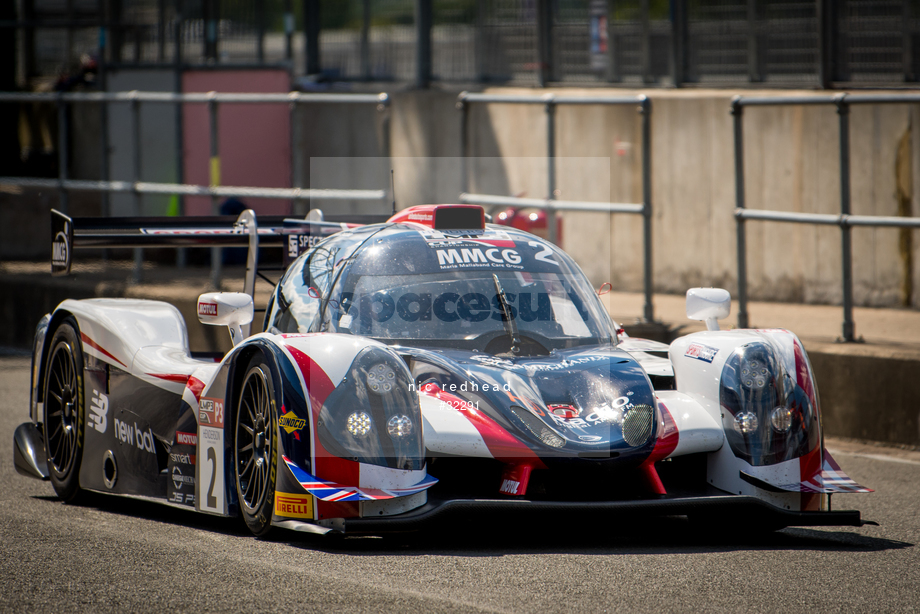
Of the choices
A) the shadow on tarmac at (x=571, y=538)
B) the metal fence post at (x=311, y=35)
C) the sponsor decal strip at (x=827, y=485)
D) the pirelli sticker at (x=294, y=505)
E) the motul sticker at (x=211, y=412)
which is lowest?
the shadow on tarmac at (x=571, y=538)

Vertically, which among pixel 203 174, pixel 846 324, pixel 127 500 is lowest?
pixel 127 500

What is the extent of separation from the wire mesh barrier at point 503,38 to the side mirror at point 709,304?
599 centimetres

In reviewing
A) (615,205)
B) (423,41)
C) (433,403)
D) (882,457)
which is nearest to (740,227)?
→ (615,205)

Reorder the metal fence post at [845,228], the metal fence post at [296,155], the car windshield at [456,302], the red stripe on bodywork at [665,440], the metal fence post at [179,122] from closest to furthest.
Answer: the red stripe on bodywork at [665,440] → the car windshield at [456,302] → the metal fence post at [845,228] → the metal fence post at [296,155] → the metal fence post at [179,122]

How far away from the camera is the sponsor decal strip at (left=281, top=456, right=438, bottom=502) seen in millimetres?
5184

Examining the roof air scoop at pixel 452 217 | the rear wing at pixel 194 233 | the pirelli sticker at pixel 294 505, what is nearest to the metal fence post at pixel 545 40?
the rear wing at pixel 194 233

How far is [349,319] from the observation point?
6223 mm

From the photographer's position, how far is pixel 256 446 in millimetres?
5625

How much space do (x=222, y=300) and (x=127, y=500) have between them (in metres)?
1.46

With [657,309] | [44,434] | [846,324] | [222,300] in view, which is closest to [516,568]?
[222,300]

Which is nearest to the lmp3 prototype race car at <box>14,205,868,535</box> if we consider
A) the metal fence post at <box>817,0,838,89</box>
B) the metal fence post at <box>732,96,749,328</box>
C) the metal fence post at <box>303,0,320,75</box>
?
the metal fence post at <box>732,96,749,328</box>

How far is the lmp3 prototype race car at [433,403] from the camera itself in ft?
17.4

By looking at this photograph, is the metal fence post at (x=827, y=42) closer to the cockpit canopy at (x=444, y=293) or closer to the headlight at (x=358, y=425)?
the cockpit canopy at (x=444, y=293)

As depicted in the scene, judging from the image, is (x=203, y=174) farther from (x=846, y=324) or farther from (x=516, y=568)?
(x=516, y=568)
